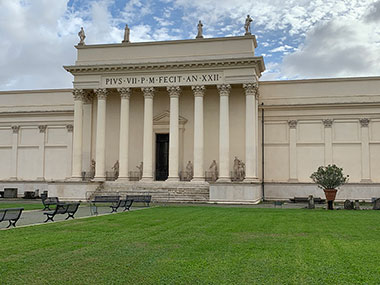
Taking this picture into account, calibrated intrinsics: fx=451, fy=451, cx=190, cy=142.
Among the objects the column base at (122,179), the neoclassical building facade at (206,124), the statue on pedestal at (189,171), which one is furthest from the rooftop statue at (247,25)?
the column base at (122,179)

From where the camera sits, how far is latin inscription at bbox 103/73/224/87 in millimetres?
37656

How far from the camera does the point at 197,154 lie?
123ft

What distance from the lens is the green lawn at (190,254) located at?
8.70 m

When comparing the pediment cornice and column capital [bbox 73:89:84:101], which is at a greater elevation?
the pediment cornice

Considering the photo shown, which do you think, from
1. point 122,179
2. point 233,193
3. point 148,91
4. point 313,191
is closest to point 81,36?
point 148,91

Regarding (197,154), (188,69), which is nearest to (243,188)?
(197,154)

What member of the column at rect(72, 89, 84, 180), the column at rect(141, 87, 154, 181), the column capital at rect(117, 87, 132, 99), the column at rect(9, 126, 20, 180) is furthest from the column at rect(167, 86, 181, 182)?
the column at rect(9, 126, 20, 180)

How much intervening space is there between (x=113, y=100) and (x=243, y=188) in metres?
15.8

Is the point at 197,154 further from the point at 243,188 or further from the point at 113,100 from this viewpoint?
the point at 113,100

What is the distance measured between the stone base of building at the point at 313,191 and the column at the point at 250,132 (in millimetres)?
4506

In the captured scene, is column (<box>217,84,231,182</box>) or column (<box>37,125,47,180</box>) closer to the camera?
column (<box>217,84,231,182</box>)

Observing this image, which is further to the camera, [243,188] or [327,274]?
[243,188]

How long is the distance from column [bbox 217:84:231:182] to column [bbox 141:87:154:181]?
601 cm

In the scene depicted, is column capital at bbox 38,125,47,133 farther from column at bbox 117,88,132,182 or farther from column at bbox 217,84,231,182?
column at bbox 217,84,231,182
